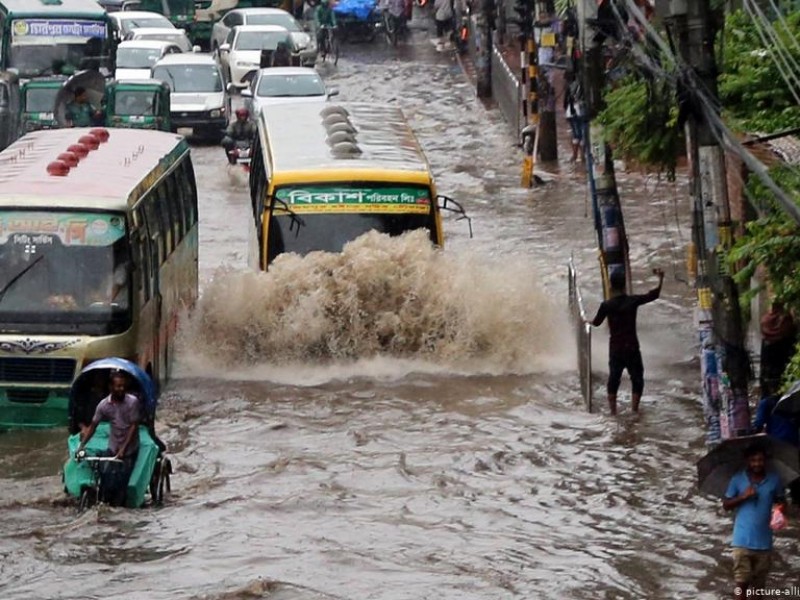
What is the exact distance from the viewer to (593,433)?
57.0 feet

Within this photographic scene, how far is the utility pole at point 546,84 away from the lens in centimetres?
3134

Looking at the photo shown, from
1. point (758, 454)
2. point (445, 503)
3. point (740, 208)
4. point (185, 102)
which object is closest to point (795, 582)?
point (758, 454)

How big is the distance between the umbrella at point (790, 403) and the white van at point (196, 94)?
83.1 feet

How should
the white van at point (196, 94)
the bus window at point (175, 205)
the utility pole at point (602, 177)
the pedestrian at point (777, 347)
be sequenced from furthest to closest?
the white van at point (196, 94) < the utility pole at point (602, 177) < the bus window at point (175, 205) < the pedestrian at point (777, 347)

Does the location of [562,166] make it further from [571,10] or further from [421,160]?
[421,160]

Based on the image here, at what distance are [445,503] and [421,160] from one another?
21.0 feet

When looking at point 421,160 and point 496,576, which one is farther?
point 421,160

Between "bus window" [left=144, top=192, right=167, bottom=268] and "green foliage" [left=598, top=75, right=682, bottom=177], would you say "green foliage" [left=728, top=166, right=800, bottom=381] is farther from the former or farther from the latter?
"bus window" [left=144, top=192, right=167, bottom=268]

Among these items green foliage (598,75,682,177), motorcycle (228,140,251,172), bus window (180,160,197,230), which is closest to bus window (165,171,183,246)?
bus window (180,160,197,230)

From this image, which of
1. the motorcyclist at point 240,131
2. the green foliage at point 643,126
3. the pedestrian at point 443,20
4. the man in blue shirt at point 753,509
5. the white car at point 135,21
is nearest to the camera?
the man in blue shirt at point 753,509

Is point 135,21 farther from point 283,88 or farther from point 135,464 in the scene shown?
point 135,464

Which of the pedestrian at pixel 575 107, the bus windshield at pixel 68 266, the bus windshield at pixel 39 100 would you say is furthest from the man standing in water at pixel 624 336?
the bus windshield at pixel 39 100

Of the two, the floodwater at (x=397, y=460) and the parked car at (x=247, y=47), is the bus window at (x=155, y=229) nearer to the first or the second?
the floodwater at (x=397, y=460)

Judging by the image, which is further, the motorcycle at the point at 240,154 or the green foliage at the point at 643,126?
the motorcycle at the point at 240,154
